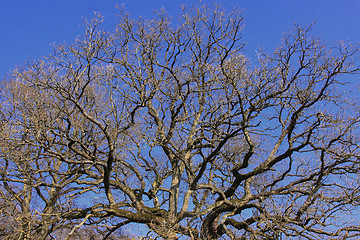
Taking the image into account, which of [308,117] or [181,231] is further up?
[308,117]

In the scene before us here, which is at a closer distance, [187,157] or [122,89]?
[122,89]

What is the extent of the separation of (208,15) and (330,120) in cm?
590

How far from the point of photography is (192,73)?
12.7 metres

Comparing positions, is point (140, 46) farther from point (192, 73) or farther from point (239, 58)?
point (239, 58)

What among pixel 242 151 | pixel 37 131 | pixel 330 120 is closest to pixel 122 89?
pixel 37 131

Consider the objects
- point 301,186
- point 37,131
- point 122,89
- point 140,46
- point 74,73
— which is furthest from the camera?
point 140,46

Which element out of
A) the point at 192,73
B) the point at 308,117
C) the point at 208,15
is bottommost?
the point at 308,117

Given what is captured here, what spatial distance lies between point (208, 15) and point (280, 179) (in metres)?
6.68

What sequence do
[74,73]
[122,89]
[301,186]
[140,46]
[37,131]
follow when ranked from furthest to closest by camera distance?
[140,46], [122,89], [301,186], [74,73], [37,131]

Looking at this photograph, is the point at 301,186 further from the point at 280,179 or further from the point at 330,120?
the point at 330,120

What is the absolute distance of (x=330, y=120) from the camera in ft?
35.2

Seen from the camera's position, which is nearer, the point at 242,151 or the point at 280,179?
the point at 280,179

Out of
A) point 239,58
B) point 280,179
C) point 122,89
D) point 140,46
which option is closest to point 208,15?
point 239,58

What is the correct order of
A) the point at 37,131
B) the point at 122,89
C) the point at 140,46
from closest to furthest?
the point at 37,131 → the point at 122,89 → the point at 140,46
